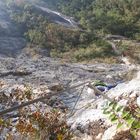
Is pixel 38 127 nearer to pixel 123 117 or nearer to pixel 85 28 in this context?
pixel 123 117

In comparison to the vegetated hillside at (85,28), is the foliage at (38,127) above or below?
above

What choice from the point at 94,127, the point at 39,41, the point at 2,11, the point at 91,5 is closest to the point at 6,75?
the point at 94,127

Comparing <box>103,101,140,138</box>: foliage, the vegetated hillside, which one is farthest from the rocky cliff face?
the vegetated hillside

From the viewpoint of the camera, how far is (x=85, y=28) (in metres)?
52.2

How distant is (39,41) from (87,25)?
39.7ft

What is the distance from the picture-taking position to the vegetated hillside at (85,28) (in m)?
36.7

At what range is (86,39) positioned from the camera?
43.4 meters

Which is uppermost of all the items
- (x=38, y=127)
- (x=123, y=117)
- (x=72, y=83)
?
(x=123, y=117)

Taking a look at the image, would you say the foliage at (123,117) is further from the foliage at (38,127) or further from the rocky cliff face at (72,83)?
the foliage at (38,127)

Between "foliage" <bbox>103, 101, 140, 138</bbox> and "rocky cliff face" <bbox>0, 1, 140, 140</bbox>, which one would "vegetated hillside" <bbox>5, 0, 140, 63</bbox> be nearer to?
"rocky cliff face" <bbox>0, 1, 140, 140</bbox>

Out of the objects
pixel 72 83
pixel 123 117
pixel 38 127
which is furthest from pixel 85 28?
pixel 123 117

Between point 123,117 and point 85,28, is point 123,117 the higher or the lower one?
the higher one

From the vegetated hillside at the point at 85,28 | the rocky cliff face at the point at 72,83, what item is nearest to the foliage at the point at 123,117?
the rocky cliff face at the point at 72,83

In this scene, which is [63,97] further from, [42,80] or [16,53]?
[16,53]
